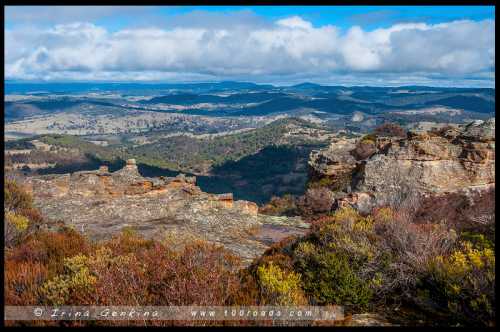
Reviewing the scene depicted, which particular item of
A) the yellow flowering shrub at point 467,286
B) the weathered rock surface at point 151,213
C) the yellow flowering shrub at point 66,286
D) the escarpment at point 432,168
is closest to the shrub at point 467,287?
the yellow flowering shrub at point 467,286

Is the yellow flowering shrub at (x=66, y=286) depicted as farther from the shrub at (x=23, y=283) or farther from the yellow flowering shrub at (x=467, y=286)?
the yellow flowering shrub at (x=467, y=286)

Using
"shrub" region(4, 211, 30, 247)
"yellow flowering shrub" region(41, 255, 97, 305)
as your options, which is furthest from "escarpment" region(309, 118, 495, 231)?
"yellow flowering shrub" region(41, 255, 97, 305)

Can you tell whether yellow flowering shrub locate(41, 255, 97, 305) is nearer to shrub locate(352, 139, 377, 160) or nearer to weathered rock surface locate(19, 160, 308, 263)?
weathered rock surface locate(19, 160, 308, 263)

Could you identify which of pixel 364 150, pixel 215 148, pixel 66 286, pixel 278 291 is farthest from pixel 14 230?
pixel 215 148

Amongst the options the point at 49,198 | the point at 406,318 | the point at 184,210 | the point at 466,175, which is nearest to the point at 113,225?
the point at 184,210

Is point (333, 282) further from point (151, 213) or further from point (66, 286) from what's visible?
point (151, 213)

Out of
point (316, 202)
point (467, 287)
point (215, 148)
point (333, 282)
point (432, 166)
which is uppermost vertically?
point (432, 166)
